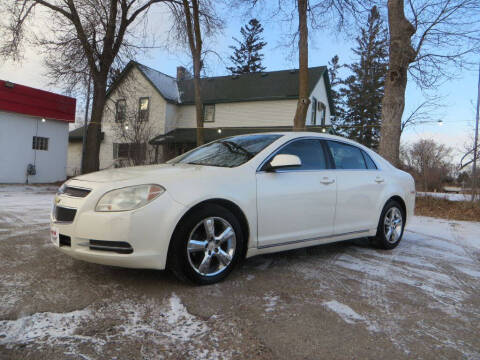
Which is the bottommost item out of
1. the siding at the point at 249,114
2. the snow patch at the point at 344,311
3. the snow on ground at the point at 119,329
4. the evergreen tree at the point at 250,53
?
the snow on ground at the point at 119,329

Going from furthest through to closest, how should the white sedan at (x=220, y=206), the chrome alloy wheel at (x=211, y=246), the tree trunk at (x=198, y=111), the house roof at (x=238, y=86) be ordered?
the house roof at (x=238, y=86) < the tree trunk at (x=198, y=111) < the chrome alloy wheel at (x=211, y=246) < the white sedan at (x=220, y=206)

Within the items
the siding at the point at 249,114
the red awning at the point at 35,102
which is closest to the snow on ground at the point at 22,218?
the red awning at the point at 35,102

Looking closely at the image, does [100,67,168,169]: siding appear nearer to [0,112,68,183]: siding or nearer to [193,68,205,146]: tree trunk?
[0,112,68,183]: siding

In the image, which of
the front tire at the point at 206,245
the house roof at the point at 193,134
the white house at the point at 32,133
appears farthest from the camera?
the house roof at the point at 193,134

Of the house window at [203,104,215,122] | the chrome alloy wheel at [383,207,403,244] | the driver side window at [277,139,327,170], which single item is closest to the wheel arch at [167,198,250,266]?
the driver side window at [277,139,327,170]

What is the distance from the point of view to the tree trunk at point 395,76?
8922 millimetres

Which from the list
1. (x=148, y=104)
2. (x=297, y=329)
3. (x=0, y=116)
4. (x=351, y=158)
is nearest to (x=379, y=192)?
(x=351, y=158)

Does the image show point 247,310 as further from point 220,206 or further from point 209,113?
point 209,113

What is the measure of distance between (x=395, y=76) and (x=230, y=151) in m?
7.07

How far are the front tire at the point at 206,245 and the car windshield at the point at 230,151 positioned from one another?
25.8 inches

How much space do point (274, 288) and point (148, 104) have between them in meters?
22.1

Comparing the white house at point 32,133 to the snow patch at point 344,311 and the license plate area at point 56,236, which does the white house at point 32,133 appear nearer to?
the license plate area at point 56,236

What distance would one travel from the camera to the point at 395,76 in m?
8.99

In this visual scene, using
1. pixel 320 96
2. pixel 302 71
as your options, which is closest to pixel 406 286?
pixel 302 71
